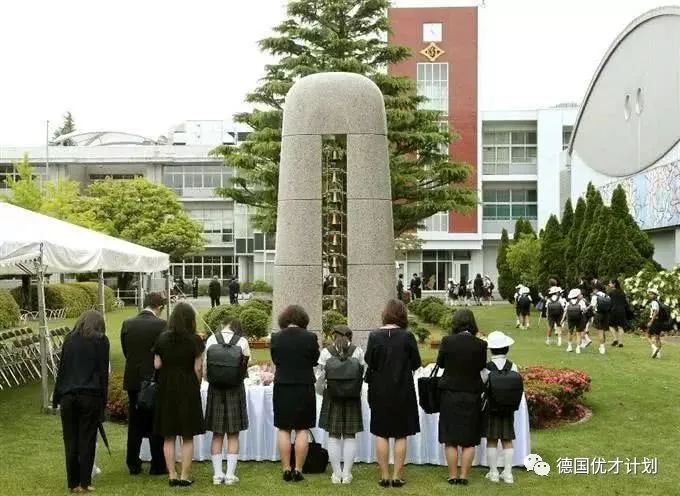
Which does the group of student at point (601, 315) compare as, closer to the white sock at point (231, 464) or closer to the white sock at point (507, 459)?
the white sock at point (507, 459)

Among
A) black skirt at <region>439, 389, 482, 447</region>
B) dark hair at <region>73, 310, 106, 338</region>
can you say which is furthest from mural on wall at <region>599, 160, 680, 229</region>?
dark hair at <region>73, 310, 106, 338</region>

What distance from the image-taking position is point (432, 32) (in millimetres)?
54469

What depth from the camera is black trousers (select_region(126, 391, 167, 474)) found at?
28.6 feet

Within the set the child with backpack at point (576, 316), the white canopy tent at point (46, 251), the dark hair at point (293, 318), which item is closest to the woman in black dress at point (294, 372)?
the dark hair at point (293, 318)

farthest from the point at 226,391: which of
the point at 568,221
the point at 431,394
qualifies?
the point at 568,221

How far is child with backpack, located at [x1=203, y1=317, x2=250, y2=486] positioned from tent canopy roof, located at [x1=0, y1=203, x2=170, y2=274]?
14.4 feet

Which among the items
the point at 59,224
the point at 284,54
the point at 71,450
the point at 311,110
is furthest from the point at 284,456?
the point at 284,54

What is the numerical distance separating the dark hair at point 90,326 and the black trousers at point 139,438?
97 cm

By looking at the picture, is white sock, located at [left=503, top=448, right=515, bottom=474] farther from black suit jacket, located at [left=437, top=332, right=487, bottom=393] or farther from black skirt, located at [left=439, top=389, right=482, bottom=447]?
black suit jacket, located at [left=437, top=332, right=487, bottom=393]

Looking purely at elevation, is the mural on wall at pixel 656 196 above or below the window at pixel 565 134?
below

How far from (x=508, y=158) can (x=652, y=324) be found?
4037 cm

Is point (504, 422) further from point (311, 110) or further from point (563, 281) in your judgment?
point (563, 281)

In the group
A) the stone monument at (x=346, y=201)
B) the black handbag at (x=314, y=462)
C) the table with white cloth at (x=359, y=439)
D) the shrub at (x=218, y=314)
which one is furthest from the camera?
the shrub at (x=218, y=314)

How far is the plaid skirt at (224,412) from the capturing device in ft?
27.4
